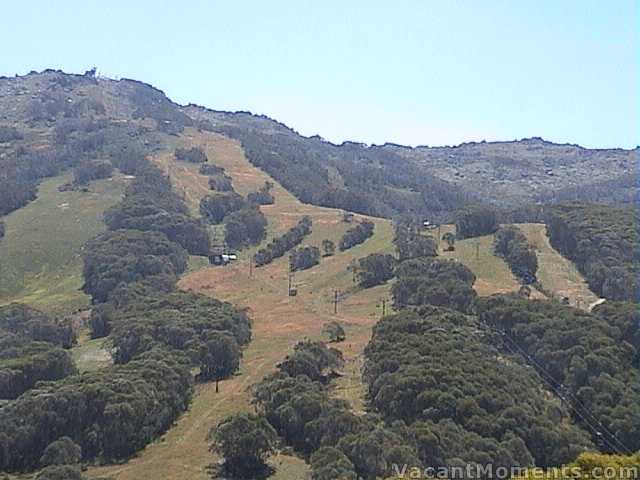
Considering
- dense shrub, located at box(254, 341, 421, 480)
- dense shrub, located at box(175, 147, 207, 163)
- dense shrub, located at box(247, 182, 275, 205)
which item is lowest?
dense shrub, located at box(254, 341, 421, 480)

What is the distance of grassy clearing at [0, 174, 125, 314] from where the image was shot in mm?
115875

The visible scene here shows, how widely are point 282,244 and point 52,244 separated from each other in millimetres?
39260

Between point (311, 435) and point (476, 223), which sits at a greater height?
point (476, 223)

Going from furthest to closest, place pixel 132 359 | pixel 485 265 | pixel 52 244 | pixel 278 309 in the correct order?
pixel 52 244
pixel 485 265
pixel 278 309
pixel 132 359

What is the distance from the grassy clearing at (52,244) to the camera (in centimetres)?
11588

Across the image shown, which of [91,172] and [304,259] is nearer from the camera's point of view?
[304,259]

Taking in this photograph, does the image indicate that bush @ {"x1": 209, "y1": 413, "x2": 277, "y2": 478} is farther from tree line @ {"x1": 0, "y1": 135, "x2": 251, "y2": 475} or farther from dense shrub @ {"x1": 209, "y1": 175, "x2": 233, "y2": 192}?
dense shrub @ {"x1": 209, "y1": 175, "x2": 233, "y2": 192}

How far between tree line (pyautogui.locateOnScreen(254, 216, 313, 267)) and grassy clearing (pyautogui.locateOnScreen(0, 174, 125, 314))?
28981 mm

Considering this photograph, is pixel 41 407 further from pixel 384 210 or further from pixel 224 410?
pixel 384 210

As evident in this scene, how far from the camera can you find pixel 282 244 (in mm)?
133000

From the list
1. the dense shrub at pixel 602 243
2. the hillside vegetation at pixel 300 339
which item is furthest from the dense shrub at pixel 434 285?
the dense shrub at pixel 602 243

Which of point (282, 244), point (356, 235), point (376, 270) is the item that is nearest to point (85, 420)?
point (376, 270)

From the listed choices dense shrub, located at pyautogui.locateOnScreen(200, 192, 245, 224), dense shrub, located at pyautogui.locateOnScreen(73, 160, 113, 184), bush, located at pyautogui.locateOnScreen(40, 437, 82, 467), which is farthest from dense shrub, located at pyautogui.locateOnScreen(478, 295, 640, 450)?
dense shrub, located at pyautogui.locateOnScreen(73, 160, 113, 184)

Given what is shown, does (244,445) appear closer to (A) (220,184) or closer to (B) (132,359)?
(B) (132,359)
